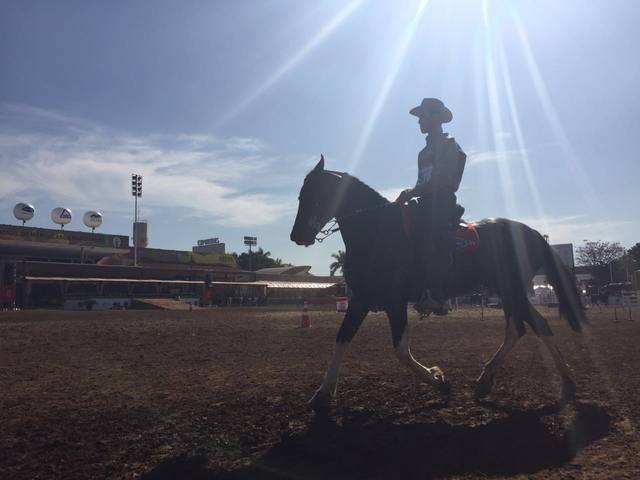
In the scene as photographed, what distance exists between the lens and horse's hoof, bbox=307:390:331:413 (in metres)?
5.41

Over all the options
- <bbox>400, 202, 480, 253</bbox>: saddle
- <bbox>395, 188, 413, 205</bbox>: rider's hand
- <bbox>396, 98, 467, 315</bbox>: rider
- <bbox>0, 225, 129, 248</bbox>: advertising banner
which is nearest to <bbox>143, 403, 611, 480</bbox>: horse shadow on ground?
<bbox>396, 98, 467, 315</bbox>: rider

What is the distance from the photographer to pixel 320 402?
5.48 meters

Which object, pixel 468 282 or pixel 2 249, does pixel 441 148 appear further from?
pixel 2 249

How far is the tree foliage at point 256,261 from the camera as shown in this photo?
115531mm

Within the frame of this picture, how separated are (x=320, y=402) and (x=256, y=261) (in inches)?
4472

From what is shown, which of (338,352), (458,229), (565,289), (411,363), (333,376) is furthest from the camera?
(565,289)

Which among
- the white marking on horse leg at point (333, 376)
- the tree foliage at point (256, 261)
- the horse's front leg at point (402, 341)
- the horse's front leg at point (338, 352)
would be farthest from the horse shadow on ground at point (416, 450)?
the tree foliage at point (256, 261)

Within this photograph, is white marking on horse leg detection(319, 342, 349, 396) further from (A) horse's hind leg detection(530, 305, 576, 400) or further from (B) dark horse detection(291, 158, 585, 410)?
(A) horse's hind leg detection(530, 305, 576, 400)

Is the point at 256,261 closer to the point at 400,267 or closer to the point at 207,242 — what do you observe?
the point at 207,242

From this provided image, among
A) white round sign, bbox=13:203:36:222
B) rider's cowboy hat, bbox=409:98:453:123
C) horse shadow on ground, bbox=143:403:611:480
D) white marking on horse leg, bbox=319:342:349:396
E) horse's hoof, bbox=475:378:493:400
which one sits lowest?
horse shadow on ground, bbox=143:403:611:480

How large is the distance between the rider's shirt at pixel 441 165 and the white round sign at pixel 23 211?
78.0 metres

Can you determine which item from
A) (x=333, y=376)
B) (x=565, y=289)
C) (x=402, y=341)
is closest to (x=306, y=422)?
(x=333, y=376)

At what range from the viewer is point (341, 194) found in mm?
6477

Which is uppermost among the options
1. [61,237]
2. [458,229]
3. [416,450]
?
[61,237]
